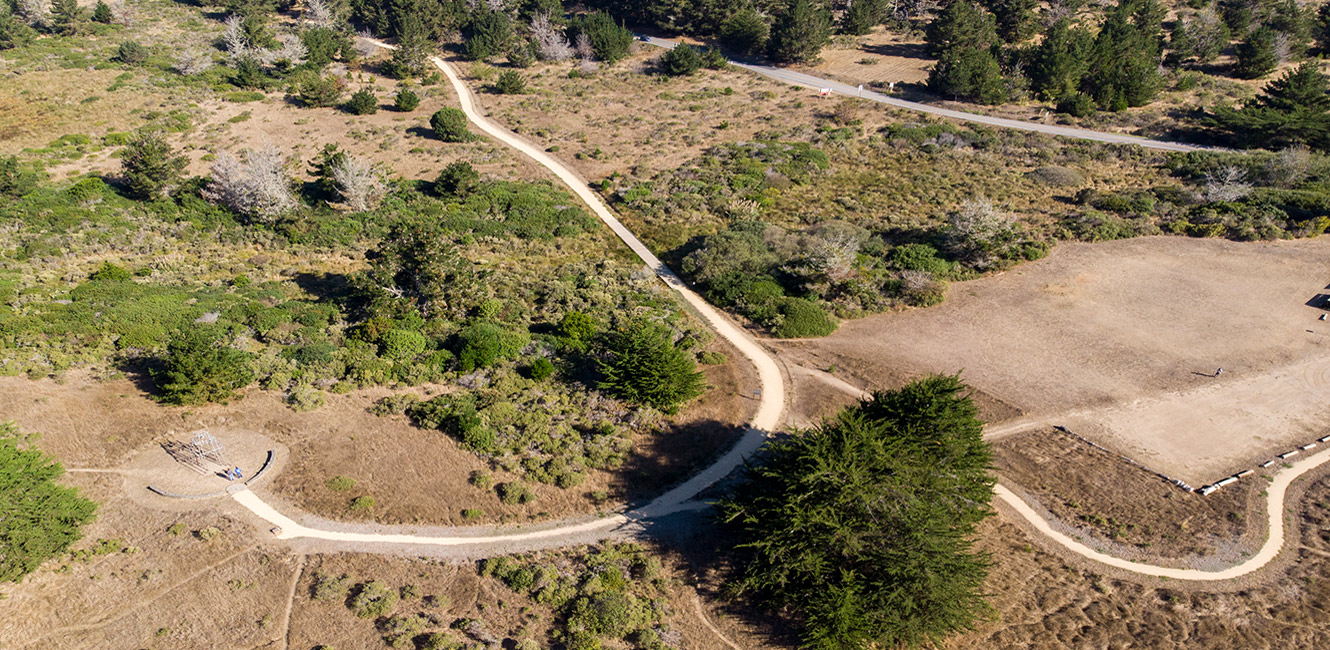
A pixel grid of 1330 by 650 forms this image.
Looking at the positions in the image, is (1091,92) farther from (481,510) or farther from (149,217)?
(149,217)

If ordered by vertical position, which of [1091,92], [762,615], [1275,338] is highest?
[1091,92]

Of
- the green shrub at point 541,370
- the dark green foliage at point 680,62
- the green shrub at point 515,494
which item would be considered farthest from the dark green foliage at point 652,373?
the dark green foliage at point 680,62

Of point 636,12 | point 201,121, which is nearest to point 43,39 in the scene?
point 201,121

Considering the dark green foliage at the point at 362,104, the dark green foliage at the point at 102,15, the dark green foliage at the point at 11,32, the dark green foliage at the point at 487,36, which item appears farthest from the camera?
the dark green foliage at the point at 102,15

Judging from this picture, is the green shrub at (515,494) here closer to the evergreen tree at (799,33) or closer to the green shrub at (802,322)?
the green shrub at (802,322)

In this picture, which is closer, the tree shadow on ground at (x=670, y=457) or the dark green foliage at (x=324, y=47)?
the tree shadow on ground at (x=670, y=457)

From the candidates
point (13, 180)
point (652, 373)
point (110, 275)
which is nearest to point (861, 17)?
point (652, 373)
